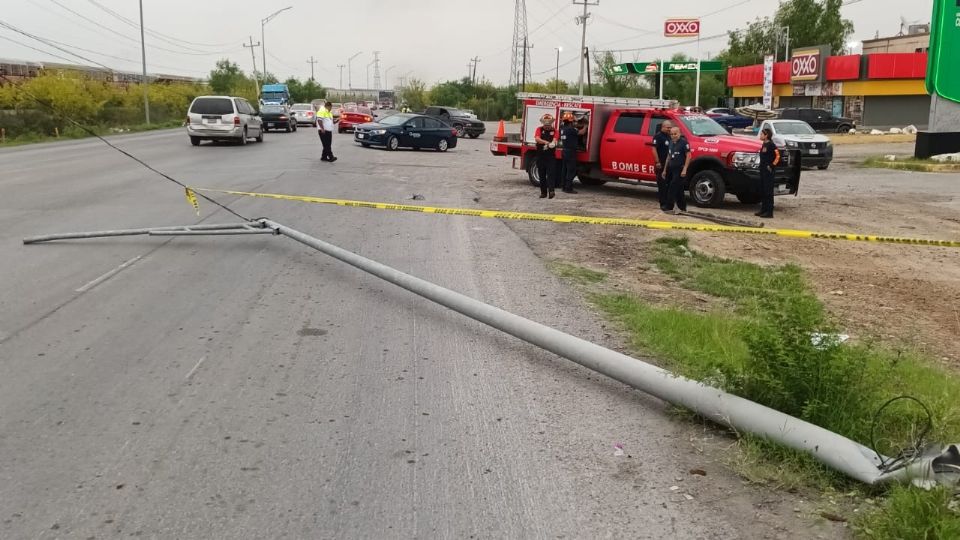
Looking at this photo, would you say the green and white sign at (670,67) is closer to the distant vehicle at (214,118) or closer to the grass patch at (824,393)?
the distant vehicle at (214,118)

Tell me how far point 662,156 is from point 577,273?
21.0 feet

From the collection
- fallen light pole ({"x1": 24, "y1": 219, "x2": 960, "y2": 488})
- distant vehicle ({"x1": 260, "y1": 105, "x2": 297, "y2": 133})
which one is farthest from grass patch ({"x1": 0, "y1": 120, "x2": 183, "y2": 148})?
fallen light pole ({"x1": 24, "y1": 219, "x2": 960, "y2": 488})

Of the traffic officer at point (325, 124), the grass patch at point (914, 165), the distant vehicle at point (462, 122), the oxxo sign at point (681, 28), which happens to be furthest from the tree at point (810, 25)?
the traffic officer at point (325, 124)

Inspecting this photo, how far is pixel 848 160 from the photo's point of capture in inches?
1187

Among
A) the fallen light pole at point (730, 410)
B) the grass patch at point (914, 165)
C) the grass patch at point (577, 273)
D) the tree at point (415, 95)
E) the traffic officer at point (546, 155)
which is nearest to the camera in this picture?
the fallen light pole at point (730, 410)

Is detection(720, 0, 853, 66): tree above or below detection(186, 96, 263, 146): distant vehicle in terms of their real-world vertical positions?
above

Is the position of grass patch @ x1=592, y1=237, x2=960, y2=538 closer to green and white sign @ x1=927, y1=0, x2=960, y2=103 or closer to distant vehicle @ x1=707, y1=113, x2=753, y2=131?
green and white sign @ x1=927, y1=0, x2=960, y2=103

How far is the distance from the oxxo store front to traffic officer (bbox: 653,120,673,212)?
4515cm

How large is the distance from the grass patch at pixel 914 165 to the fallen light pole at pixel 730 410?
23.7m

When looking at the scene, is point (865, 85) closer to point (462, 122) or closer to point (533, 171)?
point (462, 122)

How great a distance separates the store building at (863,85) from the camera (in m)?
52.2

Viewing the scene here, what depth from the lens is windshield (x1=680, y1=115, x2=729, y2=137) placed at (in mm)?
15281

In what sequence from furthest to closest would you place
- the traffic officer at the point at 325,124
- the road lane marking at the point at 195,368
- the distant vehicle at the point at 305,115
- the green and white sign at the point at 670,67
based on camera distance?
the green and white sign at the point at 670,67, the distant vehicle at the point at 305,115, the traffic officer at the point at 325,124, the road lane marking at the point at 195,368

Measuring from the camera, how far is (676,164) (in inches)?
543
